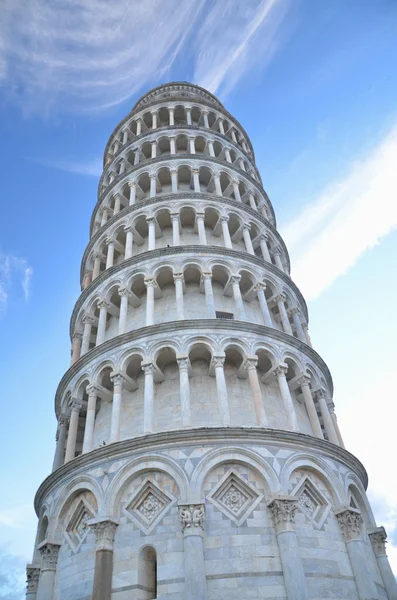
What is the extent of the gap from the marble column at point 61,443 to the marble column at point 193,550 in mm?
7161

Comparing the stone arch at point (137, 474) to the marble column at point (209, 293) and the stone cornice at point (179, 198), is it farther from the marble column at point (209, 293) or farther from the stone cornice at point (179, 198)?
the stone cornice at point (179, 198)

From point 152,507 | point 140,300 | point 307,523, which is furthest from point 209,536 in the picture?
point 140,300

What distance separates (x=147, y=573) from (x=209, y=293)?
420 inches

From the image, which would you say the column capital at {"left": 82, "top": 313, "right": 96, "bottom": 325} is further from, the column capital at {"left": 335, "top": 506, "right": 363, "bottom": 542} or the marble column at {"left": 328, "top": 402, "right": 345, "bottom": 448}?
the column capital at {"left": 335, "top": 506, "right": 363, "bottom": 542}

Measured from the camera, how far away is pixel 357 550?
1481 cm

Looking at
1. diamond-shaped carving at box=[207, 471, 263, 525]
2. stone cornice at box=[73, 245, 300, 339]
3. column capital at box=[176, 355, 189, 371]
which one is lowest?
diamond-shaped carving at box=[207, 471, 263, 525]

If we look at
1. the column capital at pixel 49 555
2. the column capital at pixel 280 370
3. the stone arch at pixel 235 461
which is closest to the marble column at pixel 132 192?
the column capital at pixel 280 370

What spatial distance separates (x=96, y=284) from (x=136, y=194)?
689cm

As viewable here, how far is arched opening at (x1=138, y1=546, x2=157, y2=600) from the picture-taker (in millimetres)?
13463

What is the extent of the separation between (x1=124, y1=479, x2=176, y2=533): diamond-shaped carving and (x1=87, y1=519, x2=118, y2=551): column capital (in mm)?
585

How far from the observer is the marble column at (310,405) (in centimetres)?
1827

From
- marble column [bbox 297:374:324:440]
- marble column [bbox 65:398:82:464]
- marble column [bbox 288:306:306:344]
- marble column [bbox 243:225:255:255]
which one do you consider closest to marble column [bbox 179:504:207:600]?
marble column [bbox 65:398:82:464]

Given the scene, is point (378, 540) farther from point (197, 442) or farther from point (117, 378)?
point (117, 378)

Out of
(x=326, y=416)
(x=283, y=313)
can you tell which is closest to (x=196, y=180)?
(x=283, y=313)
